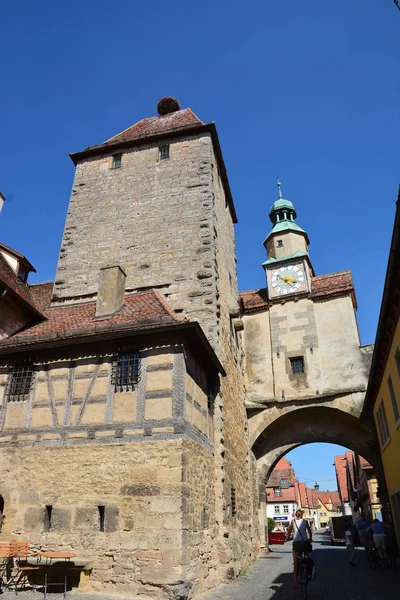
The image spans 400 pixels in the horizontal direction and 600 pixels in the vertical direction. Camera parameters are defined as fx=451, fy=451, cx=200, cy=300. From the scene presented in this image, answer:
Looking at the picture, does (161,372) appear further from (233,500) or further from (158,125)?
(158,125)

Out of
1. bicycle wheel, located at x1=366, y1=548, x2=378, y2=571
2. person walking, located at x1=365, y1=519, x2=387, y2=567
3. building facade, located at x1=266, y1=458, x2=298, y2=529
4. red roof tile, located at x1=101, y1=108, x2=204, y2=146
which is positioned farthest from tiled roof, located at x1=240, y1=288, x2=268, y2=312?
building facade, located at x1=266, y1=458, x2=298, y2=529

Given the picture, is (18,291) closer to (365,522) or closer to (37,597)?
(37,597)

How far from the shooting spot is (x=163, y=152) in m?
14.7

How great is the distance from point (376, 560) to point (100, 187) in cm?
1306

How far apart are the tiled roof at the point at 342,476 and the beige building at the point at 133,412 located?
38.8 metres

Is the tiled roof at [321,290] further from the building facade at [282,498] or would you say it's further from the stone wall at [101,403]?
the building facade at [282,498]

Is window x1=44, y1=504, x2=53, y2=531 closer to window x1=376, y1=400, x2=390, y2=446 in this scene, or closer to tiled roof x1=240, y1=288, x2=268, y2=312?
window x1=376, y1=400, x2=390, y2=446

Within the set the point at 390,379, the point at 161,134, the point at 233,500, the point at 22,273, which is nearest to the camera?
the point at 390,379

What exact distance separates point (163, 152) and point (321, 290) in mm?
7166

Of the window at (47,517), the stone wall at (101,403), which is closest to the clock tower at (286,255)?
the stone wall at (101,403)

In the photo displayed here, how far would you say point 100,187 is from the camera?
1455 centimetres

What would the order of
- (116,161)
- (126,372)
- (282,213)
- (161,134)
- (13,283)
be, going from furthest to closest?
(282,213)
(116,161)
(161,134)
(13,283)
(126,372)

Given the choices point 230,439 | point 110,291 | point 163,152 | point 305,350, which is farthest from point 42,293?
point 305,350

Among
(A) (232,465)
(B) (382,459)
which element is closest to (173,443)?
(A) (232,465)
